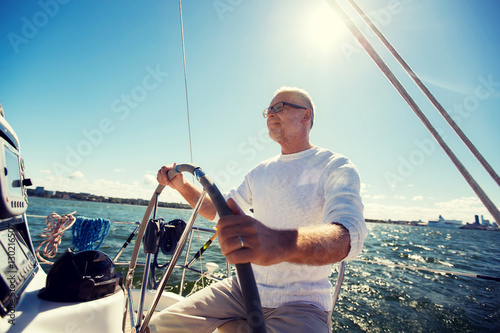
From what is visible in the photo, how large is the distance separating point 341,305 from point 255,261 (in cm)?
575

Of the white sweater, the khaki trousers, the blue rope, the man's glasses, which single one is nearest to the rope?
the blue rope

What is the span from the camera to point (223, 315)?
54.6 inches

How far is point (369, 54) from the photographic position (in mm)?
1067

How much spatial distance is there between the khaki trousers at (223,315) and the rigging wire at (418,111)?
2.78 feet

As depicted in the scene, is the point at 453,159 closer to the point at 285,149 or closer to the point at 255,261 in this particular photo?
the point at 255,261

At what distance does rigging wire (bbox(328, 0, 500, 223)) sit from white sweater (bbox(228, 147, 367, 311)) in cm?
37

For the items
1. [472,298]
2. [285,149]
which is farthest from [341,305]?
[285,149]

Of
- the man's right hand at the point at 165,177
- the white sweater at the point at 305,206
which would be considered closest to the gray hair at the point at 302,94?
the white sweater at the point at 305,206

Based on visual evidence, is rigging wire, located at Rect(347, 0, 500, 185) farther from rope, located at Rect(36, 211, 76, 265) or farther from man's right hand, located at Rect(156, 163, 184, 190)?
rope, located at Rect(36, 211, 76, 265)

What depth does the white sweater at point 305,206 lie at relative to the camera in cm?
105

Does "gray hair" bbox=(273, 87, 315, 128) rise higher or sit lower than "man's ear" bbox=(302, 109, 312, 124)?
higher

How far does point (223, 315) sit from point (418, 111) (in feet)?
4.83

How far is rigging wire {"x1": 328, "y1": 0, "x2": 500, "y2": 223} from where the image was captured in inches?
33.9

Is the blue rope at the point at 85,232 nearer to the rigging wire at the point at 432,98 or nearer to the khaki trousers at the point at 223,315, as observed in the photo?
the khaki trousers at the point at 223,315
